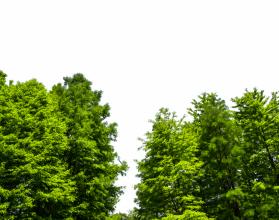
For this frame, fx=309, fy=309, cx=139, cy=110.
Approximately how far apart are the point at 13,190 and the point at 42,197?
6.84 feet

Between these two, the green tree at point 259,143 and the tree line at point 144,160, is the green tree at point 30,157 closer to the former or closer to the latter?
the tree line at point 144,160

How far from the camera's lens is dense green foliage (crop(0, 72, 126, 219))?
20616 mm

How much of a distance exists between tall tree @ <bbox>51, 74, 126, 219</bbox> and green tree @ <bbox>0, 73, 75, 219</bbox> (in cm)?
151

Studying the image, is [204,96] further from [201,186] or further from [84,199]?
[84,199]

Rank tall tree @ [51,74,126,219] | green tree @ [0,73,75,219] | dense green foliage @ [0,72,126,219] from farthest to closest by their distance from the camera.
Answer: tall tree @ [51,74,126,219], dense green foliage @ [0,72,126,219], green tree @ [0,73,75,219]

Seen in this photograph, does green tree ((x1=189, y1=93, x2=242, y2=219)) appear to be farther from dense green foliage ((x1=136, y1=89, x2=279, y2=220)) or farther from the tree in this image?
the tree

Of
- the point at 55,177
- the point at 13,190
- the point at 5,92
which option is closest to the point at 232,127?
the point at 55,177

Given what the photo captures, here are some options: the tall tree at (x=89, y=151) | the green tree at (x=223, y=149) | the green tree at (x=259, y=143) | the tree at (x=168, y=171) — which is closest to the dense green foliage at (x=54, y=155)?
the tall tree at (x=89, y=151)

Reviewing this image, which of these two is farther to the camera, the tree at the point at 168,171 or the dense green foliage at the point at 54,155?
the tree at the point at 168,171

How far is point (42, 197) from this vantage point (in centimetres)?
2077

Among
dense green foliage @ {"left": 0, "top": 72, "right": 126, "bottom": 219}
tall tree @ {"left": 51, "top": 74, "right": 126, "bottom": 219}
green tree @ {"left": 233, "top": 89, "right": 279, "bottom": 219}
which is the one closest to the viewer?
dense green foliage @ {"left": 0, "top": 72, "right": 126, "bottom": 219}

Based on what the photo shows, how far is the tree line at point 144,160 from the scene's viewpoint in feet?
68.9

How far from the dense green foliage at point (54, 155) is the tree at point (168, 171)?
11.9ft

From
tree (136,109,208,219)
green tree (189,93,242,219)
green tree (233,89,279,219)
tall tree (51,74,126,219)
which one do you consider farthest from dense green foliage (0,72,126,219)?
green tree (233,89,279,219)
